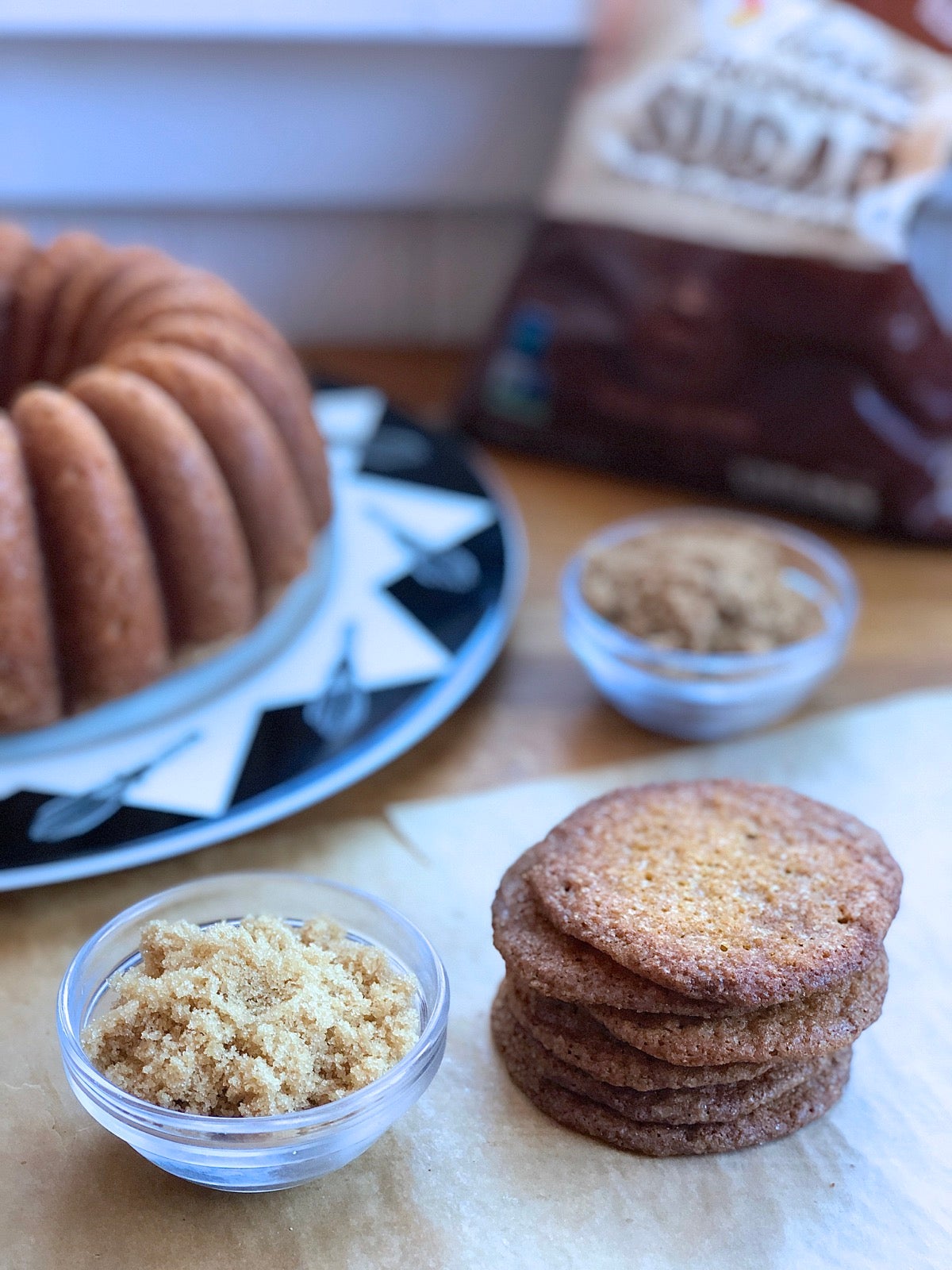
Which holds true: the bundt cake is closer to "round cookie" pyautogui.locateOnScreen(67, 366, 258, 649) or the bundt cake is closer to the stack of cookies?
"round cookie" pyautogui.locateOnScreen(67, 366, 258, 649)

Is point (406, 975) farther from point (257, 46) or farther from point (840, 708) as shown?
point (257, 46)

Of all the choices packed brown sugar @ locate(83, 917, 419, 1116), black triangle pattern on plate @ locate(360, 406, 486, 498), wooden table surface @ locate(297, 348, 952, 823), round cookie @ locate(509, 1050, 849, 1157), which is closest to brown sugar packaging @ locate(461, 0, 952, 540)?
wooden table surface @ locate(297, 348, 952, 823)

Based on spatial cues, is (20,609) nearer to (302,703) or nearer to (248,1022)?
(302,703)

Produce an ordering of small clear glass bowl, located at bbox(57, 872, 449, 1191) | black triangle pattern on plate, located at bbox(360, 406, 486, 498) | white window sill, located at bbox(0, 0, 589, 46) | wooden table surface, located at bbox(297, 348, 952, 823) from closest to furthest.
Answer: small clear glass bowl, located at bbox(57, 872, 449, 1191)
wooden table surface, located at bbox(297, 348, 952, 823)
black triangle pattern on plate, located at bbox(360, 406, 486, 498)
white window sill, located at bbox(0, 0, 589, 46)

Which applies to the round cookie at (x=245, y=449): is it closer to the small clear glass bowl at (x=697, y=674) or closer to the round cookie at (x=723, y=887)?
the small clear glass bowl at (x=697, y=674)

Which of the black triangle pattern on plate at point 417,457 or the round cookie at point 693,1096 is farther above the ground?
the round cookie at point 693,1096

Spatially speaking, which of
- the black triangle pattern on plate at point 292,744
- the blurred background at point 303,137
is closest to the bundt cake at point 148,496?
the black triangle pattern on plate at point 292,744
